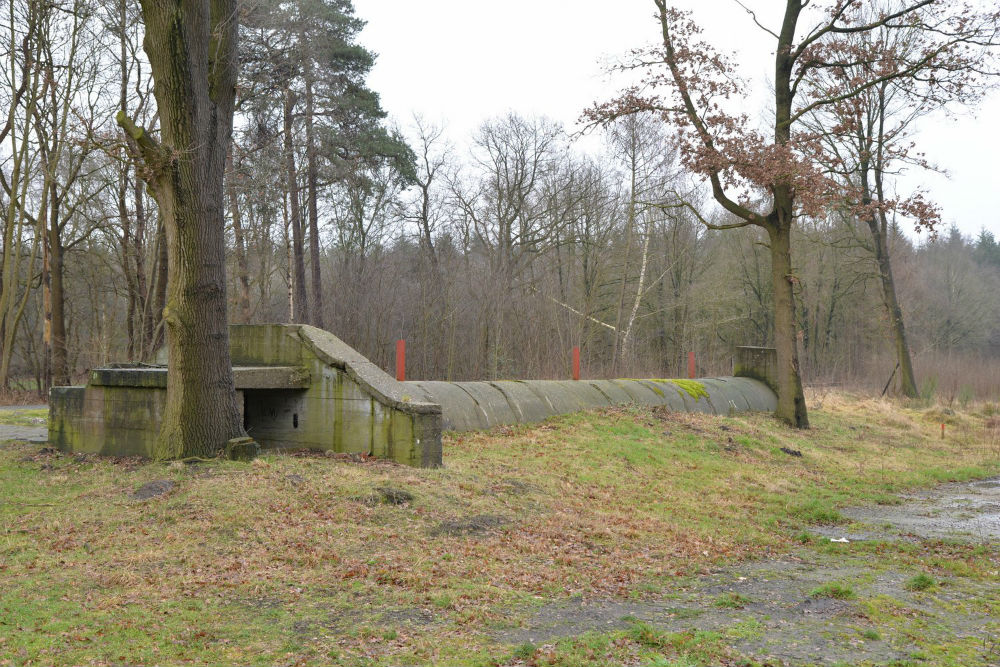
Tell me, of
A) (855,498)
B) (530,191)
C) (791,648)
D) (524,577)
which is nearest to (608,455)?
(855,498)

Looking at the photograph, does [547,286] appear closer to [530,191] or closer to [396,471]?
[530,191]

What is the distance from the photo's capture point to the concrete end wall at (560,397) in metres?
13.1

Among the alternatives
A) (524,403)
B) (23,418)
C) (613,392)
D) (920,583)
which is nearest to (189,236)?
(524,403)

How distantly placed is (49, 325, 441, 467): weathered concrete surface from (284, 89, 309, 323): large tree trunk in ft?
43.4

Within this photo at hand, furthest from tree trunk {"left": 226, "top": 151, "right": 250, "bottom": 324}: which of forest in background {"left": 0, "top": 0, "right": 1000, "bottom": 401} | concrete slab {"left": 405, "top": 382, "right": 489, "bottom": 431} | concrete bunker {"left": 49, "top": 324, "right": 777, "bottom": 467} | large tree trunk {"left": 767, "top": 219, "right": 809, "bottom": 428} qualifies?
large tree trunk {"left": 767, "top": 219, "right": 809, "bottom": 428}

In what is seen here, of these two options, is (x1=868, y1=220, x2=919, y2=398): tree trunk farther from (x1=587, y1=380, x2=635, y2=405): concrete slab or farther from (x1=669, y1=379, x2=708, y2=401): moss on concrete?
(x1=587, y1=380, x2=635, y2=405): concrete slab

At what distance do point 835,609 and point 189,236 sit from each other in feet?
25.5

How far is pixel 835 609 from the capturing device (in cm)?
603

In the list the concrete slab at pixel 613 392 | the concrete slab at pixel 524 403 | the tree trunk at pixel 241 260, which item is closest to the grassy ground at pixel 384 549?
the concrete slab at pixel 524 403

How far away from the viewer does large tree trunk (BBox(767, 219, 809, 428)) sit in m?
18.5

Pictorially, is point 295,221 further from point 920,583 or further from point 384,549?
point 920,583

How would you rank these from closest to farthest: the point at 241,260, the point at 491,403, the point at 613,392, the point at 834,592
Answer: the point at 834,592
the point at 491,403
the point at 613,392
the point at 241,260

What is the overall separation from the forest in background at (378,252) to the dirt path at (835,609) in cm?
751

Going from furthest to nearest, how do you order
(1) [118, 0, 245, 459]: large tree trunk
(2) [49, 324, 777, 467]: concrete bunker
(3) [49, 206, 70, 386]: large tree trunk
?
1. (3) [49, 206, 70, 386]: large tree trunk
2. (2) [49, 324, 777, 467]: concrete bunker
3. (1) [118, 0, 245, 459]: large tree trunk
